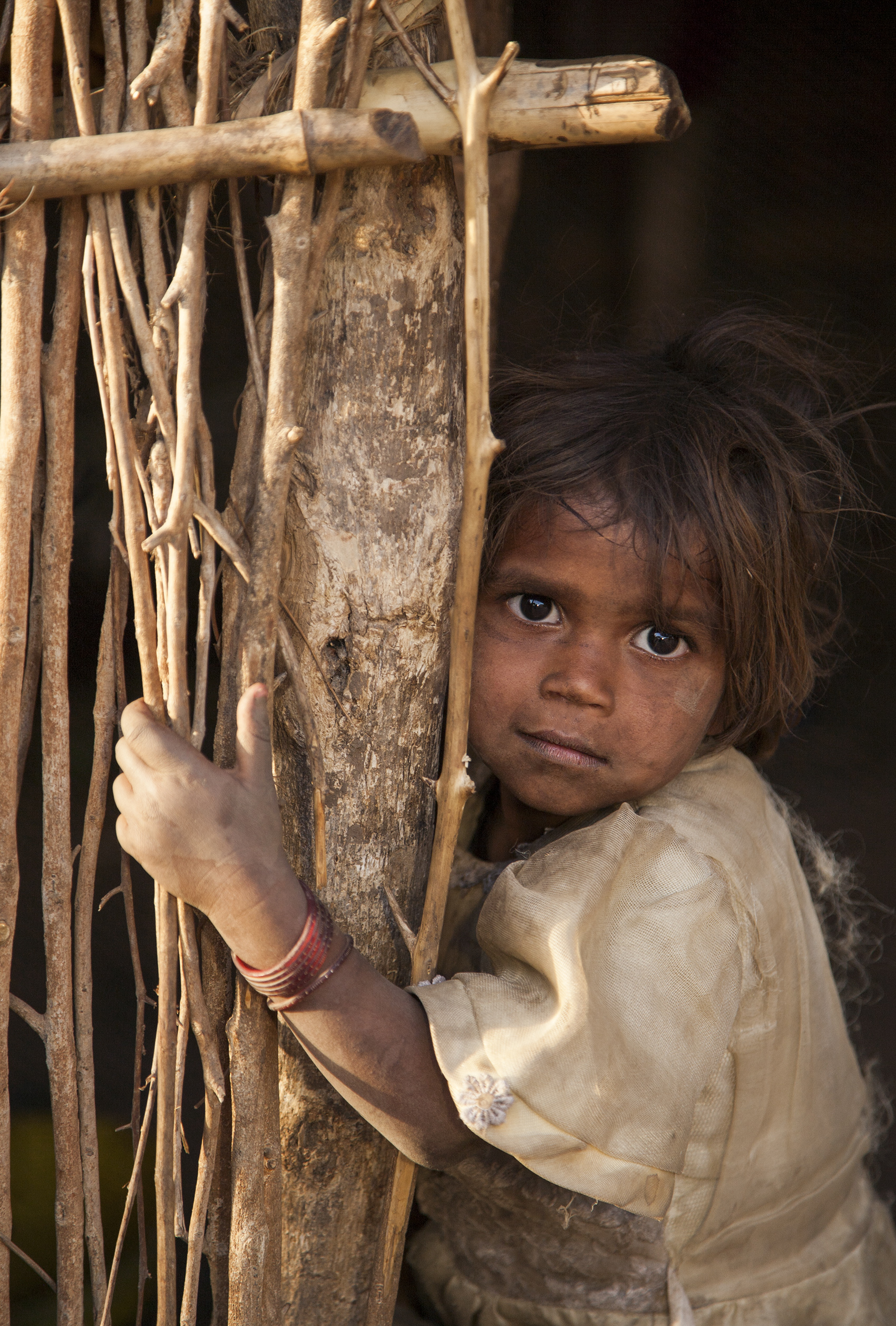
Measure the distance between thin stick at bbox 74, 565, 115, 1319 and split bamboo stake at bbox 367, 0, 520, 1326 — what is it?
0.89 feet

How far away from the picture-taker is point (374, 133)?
805mm

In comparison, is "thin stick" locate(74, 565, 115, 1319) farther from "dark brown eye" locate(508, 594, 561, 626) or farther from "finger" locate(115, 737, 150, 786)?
"dark brown eye" locate(508, 594, 561, 626)

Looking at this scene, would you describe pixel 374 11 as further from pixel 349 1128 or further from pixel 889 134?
pixel 889 134

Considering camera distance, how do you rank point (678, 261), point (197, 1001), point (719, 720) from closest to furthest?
point (197, 1001) → point (719, 720) → point (678, 261)

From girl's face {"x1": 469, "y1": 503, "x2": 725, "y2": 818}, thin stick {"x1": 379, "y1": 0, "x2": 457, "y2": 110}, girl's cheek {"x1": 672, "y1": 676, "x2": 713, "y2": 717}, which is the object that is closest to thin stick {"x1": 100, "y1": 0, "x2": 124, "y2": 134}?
thin stick {"x1": 379, "y1": 0, "x2": 457, "y2": 110}

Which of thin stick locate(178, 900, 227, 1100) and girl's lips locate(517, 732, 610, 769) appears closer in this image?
thin stick locate(178, 900, 227, 1100)

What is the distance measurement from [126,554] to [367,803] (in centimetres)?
31

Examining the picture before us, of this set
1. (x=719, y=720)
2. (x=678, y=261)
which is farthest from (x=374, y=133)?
(x=678, y=261)

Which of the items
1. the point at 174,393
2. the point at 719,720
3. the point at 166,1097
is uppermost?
the point at 174,393

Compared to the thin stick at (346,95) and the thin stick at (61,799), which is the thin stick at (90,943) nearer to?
the thin stick at (61,799)

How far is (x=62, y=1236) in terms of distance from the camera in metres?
0.98

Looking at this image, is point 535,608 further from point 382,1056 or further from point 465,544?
point 382,1056

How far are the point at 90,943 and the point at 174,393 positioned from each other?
501 millimetres

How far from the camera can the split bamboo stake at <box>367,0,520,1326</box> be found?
824mm
